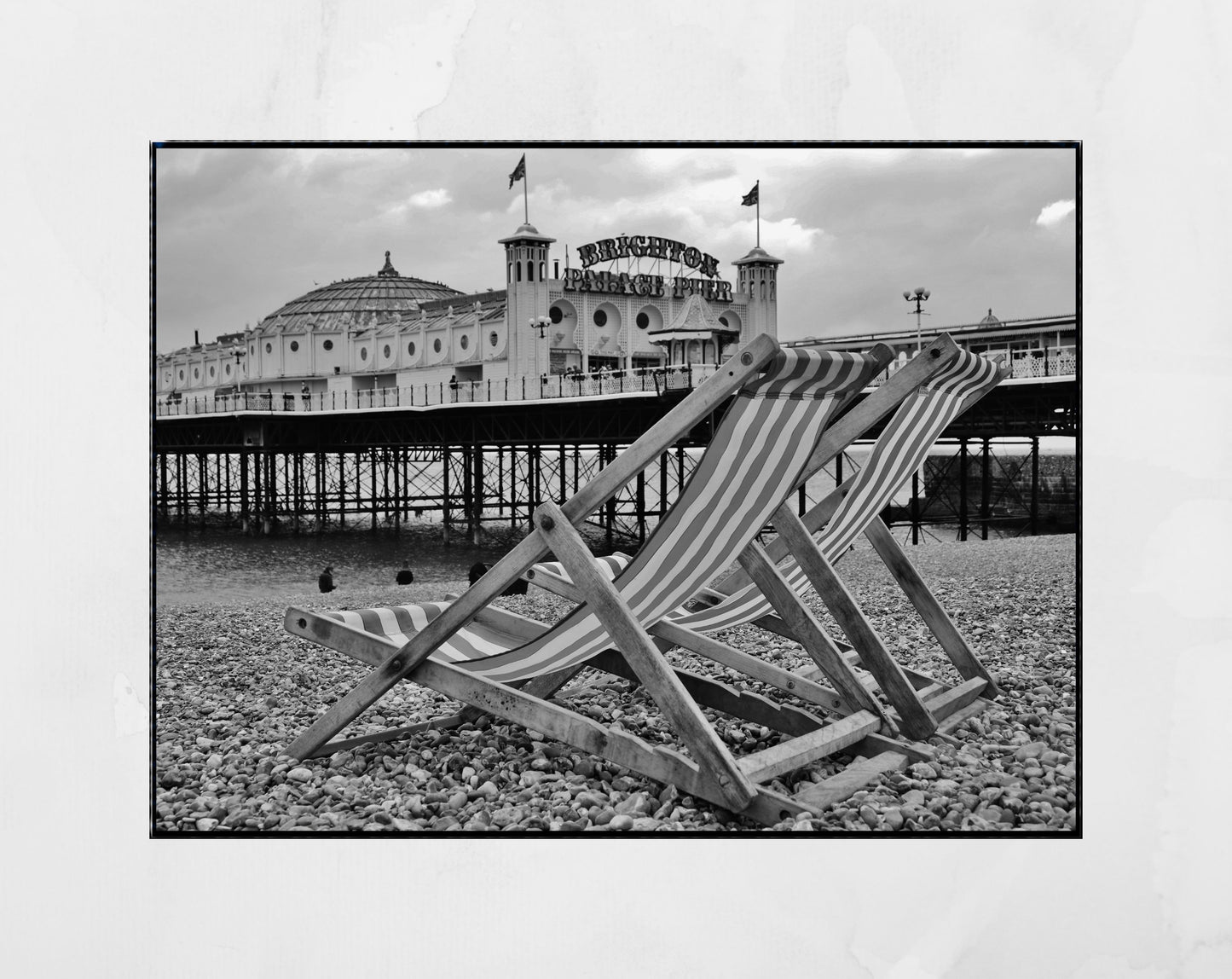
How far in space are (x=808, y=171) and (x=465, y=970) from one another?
3.15m

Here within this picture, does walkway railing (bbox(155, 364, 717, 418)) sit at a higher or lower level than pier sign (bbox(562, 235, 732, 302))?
lower

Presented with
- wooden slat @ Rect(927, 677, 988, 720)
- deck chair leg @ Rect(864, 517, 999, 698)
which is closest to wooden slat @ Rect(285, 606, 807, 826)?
wooden slat @ Rect(927, 677, 988, 720)

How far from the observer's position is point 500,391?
21234mm

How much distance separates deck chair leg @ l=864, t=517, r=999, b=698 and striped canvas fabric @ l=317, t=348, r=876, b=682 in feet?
2.72

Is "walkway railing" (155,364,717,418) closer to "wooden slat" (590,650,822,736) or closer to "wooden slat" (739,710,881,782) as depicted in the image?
"wooden slat" (590,650,822,736)

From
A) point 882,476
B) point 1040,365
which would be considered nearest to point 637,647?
point 882,476

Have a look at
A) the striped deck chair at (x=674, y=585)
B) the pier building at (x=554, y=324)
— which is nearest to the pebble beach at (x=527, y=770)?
the striped deck chair at (x=674, y=585)

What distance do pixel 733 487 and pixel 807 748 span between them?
0.78 metres

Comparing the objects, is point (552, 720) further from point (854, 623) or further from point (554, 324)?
point (554, 324)

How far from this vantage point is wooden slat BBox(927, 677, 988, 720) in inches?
142
